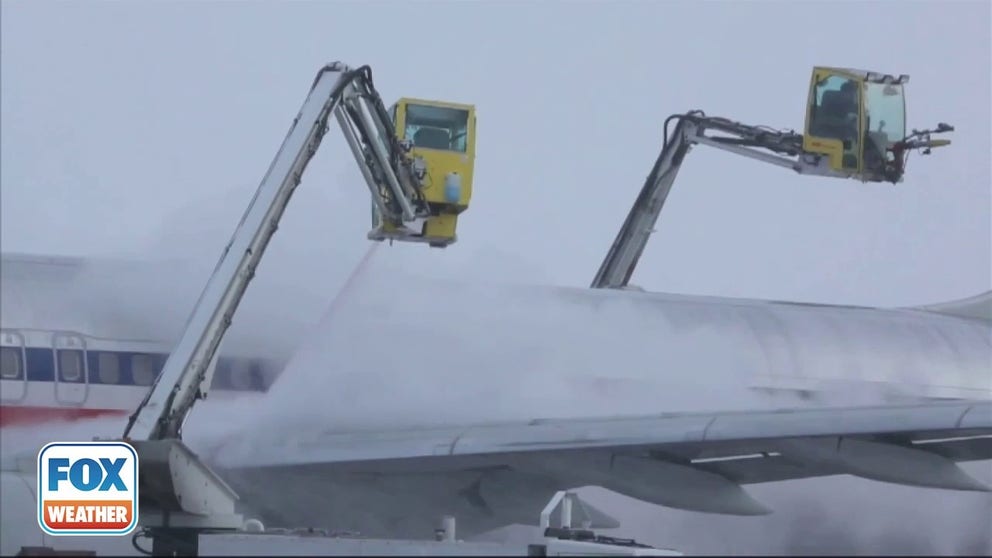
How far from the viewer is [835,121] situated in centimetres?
2883

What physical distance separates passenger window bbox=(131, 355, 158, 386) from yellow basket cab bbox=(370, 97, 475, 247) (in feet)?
9.48

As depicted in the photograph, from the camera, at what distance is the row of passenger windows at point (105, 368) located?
18.8m

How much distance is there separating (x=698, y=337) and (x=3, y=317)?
29.5 feet

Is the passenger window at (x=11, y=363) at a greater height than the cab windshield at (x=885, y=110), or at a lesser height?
lesser

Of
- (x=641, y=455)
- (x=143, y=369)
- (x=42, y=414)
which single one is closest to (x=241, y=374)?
(x=143, y=369)

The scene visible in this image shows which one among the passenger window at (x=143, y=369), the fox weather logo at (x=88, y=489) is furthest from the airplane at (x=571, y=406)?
the fox weather logo at (x=88, y=489)

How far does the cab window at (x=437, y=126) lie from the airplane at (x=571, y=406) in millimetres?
2126

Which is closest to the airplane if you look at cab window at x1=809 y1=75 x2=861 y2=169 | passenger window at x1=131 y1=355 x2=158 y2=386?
passenger window at x1=131 y1=355 x2=158 y2=386

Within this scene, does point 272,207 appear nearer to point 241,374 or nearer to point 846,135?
point 241,374

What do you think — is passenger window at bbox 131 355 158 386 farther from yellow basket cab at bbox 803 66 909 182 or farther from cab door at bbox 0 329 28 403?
yellow basket cab at bbox 803 66 909 182

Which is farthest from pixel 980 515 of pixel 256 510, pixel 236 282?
pixel 236 282

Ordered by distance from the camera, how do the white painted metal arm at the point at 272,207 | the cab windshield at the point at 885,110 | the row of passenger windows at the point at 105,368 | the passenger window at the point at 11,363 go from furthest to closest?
the cab windshield at the point at 885,110
the row of passenger windows at the point at 105,368
the passenger window at the point at 11,363
the white painted metal arm at the point at 272,207

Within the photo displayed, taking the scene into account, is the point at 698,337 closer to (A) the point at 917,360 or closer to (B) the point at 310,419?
(A) the point at 917,360

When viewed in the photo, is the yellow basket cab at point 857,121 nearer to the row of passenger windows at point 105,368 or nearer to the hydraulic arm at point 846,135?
the hydraulic arm at point 846,135
